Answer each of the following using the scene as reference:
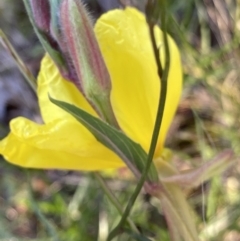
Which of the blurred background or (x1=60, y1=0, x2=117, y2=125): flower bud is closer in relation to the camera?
(x1=60, y1=0, x2=117, y2=125): flower bud

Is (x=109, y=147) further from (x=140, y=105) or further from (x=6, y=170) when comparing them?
(x=6, y=170)

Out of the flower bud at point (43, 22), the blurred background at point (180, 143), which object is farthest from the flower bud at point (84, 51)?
the blurred background at point (180, 143)

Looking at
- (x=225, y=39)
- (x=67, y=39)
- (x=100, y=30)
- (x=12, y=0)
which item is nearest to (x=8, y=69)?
(x=12, y=0)

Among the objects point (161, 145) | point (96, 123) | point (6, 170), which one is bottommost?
point (6, 170)

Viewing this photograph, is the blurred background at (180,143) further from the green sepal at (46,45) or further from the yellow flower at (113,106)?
the green sepal at (46,45)

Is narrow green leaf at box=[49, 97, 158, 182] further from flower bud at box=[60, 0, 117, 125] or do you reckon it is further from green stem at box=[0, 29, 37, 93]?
green stem at box=[0, 29, 37, 93]

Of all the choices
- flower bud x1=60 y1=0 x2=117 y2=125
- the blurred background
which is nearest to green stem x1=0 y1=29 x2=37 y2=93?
flower bud x1=60 y1=0 x2=117 y2=125
